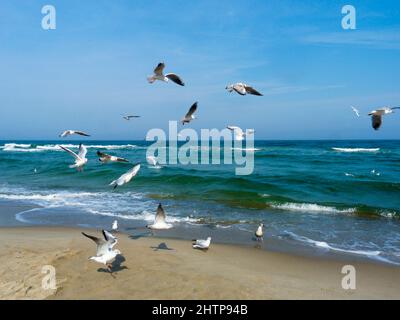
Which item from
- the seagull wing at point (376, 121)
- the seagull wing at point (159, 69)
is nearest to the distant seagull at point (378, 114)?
the seagull wing at point (376, 121)

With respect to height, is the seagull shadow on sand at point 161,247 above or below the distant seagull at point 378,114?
below

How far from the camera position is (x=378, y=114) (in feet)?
27.9

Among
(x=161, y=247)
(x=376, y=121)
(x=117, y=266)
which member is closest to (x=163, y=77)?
(x=161, y=247)

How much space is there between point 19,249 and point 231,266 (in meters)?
3.73

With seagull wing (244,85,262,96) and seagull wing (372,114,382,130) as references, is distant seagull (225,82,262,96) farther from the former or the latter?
seagull wing (372,114,382,130)

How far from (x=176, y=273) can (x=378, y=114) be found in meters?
5.15

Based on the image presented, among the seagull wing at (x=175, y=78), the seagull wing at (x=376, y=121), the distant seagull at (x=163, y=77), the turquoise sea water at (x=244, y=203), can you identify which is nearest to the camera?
the distant seagull at (x=163, y=77)

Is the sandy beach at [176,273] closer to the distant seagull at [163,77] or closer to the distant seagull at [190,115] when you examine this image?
the distant seagull at [190,115]

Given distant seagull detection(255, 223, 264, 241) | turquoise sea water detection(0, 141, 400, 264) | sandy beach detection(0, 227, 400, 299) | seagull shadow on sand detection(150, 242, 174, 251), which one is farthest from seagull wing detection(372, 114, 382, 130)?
seagull shadow on sand detection(150, 242, 174, 251)

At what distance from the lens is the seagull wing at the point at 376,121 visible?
8410mm

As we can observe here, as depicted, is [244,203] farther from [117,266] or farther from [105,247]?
[105,247]
